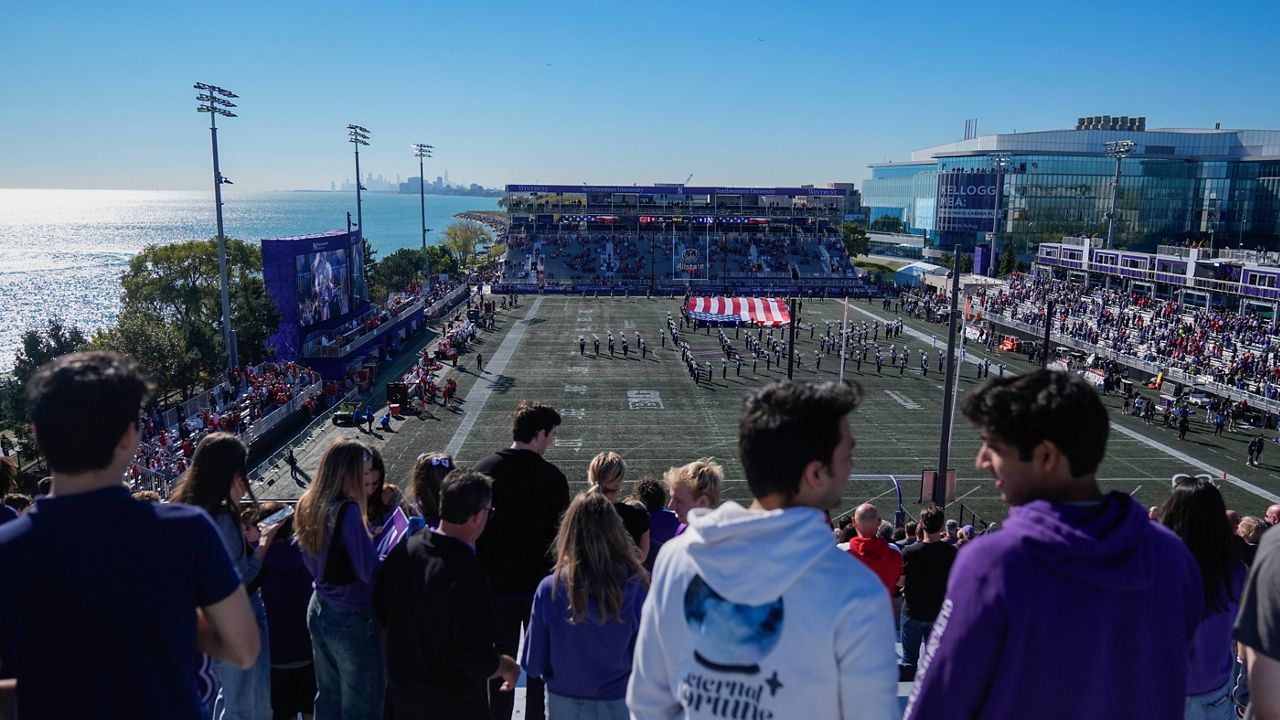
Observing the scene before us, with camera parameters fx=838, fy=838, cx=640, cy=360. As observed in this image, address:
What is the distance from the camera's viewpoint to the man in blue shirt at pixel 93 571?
2.27 meters

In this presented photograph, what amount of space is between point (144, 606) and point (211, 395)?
88.0 ft

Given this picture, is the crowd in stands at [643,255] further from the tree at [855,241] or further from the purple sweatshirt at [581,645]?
the purple sweatshirt at [581,645]

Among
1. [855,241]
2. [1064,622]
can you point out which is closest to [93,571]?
[1064,622]

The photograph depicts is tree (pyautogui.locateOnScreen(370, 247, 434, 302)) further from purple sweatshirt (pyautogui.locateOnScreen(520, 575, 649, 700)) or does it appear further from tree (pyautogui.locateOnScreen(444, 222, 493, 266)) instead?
purple sweatshirt (pyautogui.locateOnScreen(520, 575, 649, 700))

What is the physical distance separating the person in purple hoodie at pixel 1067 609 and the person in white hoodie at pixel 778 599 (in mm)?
196

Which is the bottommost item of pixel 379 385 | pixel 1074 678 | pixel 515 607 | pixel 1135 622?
pixel 379 385

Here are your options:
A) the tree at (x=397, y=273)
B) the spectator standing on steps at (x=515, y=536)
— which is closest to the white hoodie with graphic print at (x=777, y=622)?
the spectator standing on steps at (x=515, y=536)

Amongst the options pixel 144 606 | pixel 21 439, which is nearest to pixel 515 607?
pixel 144 606

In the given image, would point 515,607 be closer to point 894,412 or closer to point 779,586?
point 779,586

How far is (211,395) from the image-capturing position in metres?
26.3

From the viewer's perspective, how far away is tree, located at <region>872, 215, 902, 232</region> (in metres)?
117

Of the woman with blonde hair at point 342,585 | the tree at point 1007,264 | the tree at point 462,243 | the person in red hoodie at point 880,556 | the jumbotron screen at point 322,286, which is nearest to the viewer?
the woman with blonde hair at point 342,585

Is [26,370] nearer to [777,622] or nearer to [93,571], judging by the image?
[93,571]

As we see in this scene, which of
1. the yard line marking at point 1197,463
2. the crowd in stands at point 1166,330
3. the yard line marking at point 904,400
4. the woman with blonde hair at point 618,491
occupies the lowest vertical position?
the yard line marking at point 1197,463
